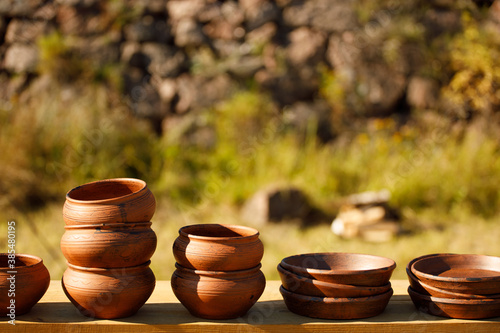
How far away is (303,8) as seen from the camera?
22.9 ft

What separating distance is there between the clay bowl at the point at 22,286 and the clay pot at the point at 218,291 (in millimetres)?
367

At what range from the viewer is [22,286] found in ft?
4.67

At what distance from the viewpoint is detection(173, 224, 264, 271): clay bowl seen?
1411mm

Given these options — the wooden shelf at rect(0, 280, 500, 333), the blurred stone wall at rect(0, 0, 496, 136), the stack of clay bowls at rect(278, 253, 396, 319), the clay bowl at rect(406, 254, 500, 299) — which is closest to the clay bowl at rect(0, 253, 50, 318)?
the wooden shelf at rect(0, 280, 500, 333)

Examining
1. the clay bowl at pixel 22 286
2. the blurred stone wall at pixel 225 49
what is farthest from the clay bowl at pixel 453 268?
the blurred stone wall at pixel 225 49

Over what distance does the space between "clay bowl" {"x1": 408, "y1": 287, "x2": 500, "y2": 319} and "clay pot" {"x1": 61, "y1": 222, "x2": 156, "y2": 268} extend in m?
0.80

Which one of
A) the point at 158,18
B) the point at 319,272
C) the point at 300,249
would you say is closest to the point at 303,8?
the point at 158,18

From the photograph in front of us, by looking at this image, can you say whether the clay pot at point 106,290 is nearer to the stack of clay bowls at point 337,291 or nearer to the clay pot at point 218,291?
the clay pot at point 218,291

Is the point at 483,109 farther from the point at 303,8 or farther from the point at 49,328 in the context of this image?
the point at 49,328

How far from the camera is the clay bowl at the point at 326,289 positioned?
1.44 m

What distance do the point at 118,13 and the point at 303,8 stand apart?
233 cm

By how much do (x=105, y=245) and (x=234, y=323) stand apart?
39 centimetres

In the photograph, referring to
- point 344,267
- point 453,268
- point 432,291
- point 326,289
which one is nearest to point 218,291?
point 326,289

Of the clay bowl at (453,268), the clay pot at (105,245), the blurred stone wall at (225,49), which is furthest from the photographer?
the blurred stone wall at (225,49)
